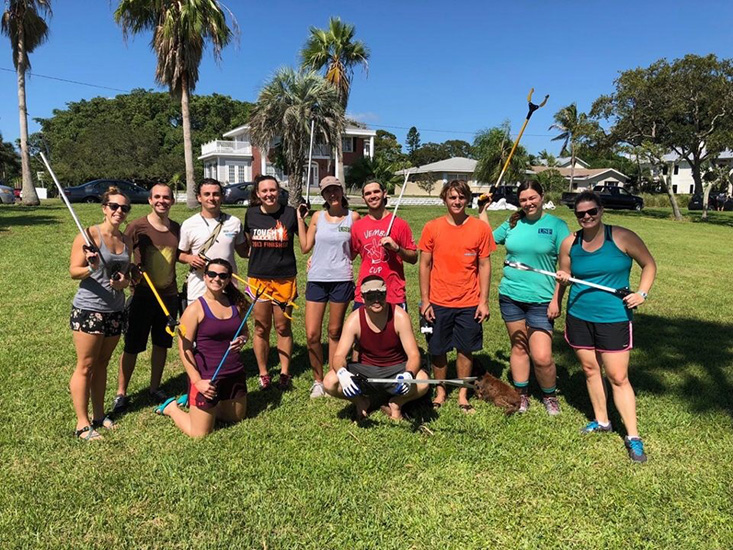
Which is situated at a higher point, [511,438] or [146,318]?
[146,318]

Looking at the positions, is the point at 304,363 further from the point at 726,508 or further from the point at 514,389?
the point at 726,508

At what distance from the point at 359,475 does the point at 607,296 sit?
2.13m

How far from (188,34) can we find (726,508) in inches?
883

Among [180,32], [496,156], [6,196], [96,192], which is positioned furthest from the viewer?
[496,156]

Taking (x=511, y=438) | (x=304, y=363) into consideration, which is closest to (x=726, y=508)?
(x=511, y=438)

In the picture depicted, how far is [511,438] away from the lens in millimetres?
3867

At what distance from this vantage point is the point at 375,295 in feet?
12.2

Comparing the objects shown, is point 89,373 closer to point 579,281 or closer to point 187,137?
point 579,281

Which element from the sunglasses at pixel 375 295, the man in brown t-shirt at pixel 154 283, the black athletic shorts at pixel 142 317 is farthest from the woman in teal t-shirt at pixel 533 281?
the black athletic shorts at pixel 142 317

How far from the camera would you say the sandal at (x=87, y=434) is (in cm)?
368

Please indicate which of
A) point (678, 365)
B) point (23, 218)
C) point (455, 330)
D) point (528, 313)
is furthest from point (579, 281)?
point (23, 218)

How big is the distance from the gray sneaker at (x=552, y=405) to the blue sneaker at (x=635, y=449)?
680mm

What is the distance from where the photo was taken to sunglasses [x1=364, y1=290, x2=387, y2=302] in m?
3.71

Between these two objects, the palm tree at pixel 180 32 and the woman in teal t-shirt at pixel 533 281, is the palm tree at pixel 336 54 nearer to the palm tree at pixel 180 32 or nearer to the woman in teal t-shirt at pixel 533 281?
the palm tree at pixel 180 32
